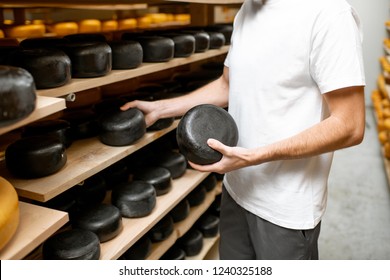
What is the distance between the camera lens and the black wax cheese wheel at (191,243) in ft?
7.27

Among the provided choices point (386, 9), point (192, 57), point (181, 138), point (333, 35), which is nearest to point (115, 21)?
point (192, 57)

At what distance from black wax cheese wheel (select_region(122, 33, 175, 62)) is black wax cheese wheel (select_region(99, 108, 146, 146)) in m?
0.25

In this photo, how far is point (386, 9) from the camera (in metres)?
6.15

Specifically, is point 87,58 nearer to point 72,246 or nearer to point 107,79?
point 107,79

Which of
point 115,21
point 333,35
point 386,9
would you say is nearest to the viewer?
point 333,35

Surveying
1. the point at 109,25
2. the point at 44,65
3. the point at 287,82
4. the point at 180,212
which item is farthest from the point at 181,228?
the point at 109,25

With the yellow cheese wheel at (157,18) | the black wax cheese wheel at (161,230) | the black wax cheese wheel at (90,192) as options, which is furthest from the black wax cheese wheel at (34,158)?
the yellow cheese wheel at (157,18)

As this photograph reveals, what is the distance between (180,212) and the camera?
2.10 m

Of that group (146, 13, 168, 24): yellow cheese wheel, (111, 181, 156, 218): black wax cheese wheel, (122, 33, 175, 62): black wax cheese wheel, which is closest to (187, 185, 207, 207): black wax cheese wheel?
(111, 181, 156, 218): black wax cheese wheel

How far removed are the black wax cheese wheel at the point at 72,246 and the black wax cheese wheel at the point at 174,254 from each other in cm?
78

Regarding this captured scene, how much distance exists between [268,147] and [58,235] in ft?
2.53

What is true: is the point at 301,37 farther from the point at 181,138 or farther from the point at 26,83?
the point at 26,83

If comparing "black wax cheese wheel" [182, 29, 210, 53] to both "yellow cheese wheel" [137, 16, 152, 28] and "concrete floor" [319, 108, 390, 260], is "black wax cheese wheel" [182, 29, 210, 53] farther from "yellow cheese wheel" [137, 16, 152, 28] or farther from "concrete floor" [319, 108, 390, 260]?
"yellow cheese wheel" [137, 16, 152, 28]

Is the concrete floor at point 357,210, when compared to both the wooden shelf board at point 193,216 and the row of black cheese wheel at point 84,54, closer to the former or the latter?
the wooden shelf board at point 193,216
